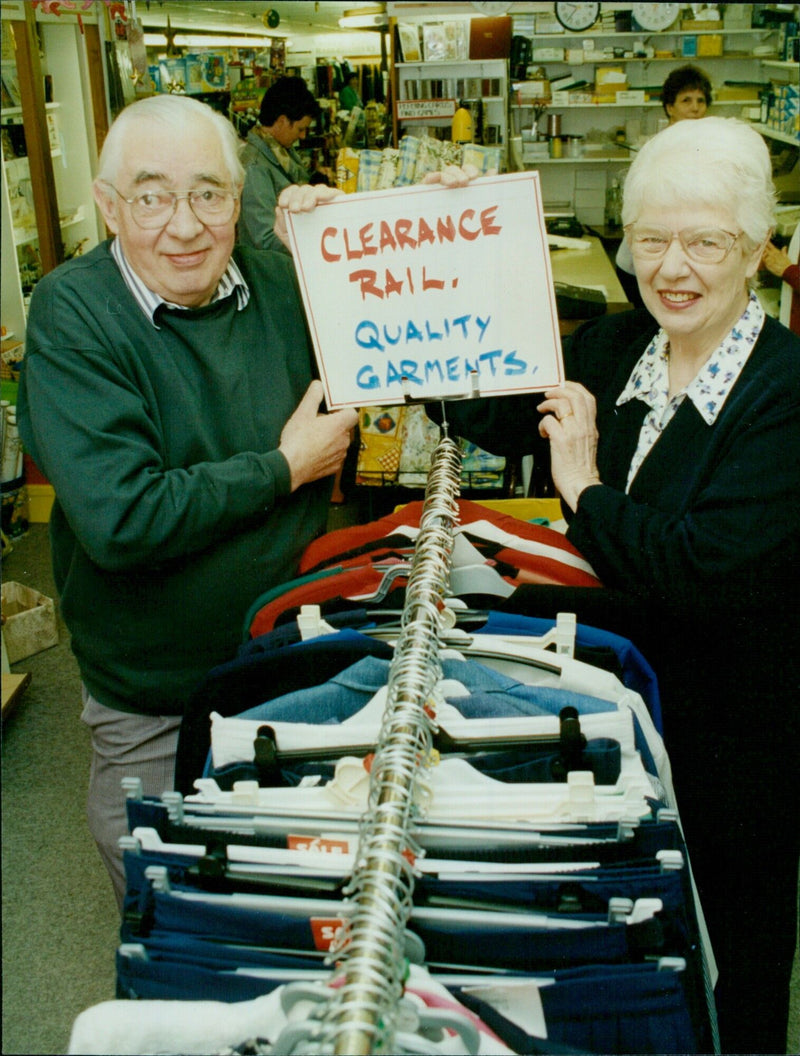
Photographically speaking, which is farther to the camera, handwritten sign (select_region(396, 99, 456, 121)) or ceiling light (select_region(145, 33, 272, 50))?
ceiling light (select_region(145, 33, 272, 50))

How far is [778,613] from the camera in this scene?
1.35m

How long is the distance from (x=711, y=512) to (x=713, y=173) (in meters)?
0.44

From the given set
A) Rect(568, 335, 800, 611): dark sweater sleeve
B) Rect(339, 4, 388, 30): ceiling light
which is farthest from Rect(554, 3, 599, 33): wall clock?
Rect(568, 335, 800, 611): dark sweater sleeve

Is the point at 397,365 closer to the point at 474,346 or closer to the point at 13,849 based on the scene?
the point at 474,346

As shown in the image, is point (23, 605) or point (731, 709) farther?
point (23, 605)

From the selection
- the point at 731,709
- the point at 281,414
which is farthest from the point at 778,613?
the point at 281,414

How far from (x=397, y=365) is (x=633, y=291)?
1.82m

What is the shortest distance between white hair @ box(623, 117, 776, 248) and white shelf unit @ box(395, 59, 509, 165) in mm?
4674

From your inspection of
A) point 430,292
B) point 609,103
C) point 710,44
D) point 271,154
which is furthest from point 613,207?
point 430,292

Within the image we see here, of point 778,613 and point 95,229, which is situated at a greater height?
point 95,229

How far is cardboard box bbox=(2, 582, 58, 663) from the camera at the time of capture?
2.91m

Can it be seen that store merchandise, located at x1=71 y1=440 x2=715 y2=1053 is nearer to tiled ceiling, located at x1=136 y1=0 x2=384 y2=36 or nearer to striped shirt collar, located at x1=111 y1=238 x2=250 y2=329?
striped shirt collar, located at x1=111 y1=238 x2=250 y2=329

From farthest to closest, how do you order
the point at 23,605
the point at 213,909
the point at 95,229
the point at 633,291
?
the point at 95,229
the point at 23,605
the point at 633,291
the point at 213,909

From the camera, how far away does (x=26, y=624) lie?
308 cm
